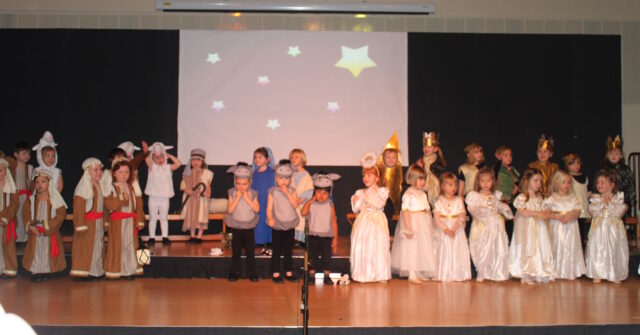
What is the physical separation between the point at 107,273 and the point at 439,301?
3471 millimetres

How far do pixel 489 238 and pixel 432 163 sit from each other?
74.6 inches

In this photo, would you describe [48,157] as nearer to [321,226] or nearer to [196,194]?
[196,194]

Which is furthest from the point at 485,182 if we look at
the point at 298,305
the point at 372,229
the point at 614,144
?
the point at 614,144

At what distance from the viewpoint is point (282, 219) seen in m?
6.65

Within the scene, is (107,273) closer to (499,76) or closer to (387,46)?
(387,46)

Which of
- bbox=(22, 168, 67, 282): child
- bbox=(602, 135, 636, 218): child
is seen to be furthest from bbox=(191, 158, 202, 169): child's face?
bbox=(602, 135, 636, 218): child

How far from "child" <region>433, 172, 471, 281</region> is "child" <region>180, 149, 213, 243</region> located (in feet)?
10.8

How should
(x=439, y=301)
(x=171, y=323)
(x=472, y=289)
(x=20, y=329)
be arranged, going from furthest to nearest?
(x=472, y=289) → (x=439, y=301) → (x=171, y=323) → (x=20, y=329)

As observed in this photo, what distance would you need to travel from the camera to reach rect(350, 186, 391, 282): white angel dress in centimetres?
663

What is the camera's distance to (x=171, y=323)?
15.8 feet

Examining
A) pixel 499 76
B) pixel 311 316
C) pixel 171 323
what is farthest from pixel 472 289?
pixel 499 76

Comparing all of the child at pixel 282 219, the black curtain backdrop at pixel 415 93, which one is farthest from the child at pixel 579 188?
the child at pixel 282 219

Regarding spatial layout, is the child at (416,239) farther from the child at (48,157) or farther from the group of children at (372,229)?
the child at (48,157)

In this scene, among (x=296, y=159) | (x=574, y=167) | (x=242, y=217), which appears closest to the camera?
(x=242, y=217)
